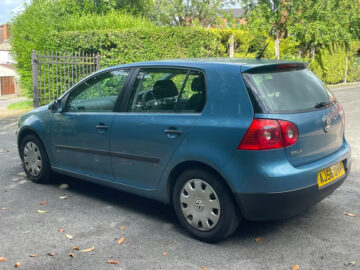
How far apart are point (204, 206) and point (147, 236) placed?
65 cm

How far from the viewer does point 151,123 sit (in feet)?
14.1

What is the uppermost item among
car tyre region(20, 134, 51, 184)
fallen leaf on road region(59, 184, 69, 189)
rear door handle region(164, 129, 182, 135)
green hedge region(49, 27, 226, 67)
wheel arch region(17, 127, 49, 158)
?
green hedge region(49, 27, 226, 67)

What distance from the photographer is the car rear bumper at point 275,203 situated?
357 centimetres

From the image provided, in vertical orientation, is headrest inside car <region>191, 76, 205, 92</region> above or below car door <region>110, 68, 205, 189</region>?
above

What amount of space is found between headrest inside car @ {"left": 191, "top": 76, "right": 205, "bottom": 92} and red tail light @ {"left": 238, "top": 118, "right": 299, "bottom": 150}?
68 centimetres

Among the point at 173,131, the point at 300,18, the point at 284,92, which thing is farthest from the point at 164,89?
the point at 300,18

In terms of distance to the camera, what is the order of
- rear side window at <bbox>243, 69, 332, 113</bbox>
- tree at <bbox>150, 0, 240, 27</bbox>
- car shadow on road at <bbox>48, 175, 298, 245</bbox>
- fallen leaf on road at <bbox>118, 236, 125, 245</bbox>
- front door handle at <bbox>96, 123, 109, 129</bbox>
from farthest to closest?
tree at <bbox>150, 0, 240, 27</bbox>
front door handle at <bbox>96, 123, 109, 129</bbox>
car shadow on road at <bbox>48, 175, 298, 245</bbox>
fallen leaf on road at <bbox>118, 236, 125, 245</bbox>
rear side window at <bbox>243, 69, 332, 113</bbox>

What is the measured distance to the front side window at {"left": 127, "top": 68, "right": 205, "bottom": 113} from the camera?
407cm

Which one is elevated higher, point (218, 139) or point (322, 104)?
point (322, 104)

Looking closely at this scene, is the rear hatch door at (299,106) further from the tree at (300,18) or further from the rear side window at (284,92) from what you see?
the tree at (300,18)

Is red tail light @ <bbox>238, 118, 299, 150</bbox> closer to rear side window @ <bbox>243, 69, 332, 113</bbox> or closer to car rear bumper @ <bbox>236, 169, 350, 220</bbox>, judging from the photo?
rear side window @ <bbox>243, 69, 332, 113</bbox>

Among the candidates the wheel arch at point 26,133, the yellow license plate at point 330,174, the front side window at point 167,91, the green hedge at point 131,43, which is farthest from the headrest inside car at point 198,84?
the green hedge at point 131,43

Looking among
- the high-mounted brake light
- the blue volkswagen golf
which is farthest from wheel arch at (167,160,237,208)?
the high-mounted brake light

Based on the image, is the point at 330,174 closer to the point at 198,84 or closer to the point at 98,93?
the point at 198,84
